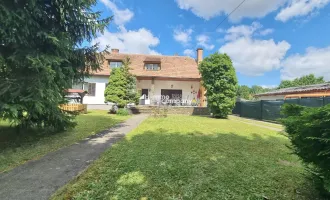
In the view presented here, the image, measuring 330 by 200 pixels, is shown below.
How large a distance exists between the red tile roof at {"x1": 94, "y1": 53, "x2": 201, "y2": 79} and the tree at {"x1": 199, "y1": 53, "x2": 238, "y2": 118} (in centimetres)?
642

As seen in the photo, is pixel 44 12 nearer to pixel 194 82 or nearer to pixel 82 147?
pixel 82 147

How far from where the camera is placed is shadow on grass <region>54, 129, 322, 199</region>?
2.83 m

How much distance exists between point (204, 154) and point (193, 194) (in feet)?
6.91

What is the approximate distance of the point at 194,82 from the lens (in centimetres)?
2166

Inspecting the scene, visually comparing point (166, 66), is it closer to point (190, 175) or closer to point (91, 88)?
point (91, 88)

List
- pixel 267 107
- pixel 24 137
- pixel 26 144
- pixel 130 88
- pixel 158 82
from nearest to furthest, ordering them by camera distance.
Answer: pixel 26 144, pixel 24 137, pixel 267 107, pixel 130 88, pixel 158 82

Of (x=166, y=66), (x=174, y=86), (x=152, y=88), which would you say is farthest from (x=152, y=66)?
(x=174, y=86)

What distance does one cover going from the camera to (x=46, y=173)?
348cm

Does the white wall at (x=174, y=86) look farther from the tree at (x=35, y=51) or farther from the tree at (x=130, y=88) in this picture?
the tree at (x=35, y=51)

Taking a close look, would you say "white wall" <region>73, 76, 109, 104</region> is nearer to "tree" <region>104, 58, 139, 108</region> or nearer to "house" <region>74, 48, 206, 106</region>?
"house" <region>74, 48, 206, 106</region>

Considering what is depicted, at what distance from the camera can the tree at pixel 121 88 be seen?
48.5 ft

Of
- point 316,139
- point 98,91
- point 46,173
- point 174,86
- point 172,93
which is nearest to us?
point 316,139

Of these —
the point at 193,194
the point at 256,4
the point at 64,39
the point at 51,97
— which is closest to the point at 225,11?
the point at 256,4

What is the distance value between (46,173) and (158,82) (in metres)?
18.3
